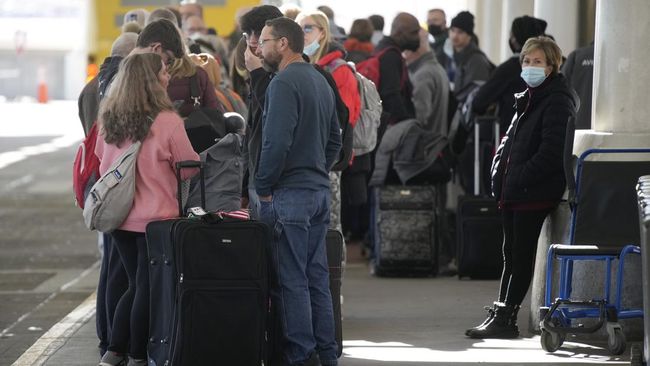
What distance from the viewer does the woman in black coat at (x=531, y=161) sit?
9.12m

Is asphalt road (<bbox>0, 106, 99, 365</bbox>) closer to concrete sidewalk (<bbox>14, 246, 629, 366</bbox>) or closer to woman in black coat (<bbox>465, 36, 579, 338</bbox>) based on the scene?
concrete sidewalk (<bbox>14, 246, 629, 366</bbox>)

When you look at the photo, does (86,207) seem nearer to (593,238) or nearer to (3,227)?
(593,238)

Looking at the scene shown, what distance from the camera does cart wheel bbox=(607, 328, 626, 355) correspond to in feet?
28.2

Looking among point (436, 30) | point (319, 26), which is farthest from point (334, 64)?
point (436, 30)

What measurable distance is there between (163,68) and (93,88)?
4.70 ft

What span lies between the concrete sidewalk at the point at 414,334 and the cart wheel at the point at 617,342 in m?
0.05

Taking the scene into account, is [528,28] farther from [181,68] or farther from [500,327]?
[181,68]

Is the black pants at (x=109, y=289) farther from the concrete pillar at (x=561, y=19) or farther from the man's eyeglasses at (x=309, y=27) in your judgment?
the concrete pillar at (x=561, y=19)

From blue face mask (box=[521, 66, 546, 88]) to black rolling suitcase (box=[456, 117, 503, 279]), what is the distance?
292 centimetres

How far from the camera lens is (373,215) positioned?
1293 centimetres

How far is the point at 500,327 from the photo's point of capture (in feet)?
31.0

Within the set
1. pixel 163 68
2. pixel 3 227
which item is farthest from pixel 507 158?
pixel 3 227

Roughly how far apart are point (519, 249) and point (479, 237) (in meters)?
2.70

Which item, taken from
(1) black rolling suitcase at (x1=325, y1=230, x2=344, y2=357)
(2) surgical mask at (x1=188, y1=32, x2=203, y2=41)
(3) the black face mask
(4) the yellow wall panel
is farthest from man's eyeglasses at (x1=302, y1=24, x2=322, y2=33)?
(4) the yellow wall panel
